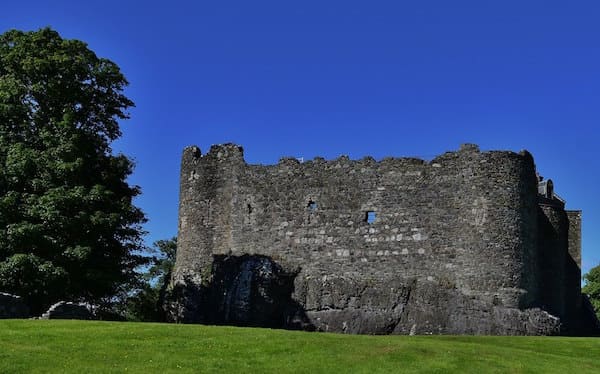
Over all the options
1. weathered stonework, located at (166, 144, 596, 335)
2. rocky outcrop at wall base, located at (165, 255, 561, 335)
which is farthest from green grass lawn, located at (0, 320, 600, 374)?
weathered stonework, located at (166, 144, 596, 335)

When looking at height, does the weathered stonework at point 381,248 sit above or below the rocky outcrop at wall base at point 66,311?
above

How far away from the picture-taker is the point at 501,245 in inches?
1601

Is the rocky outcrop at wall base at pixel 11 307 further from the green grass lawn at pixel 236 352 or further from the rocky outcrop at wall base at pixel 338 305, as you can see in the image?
the rocky outcrop at wall base at pixel 338 305

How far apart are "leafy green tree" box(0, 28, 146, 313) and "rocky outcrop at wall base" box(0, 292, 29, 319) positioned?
3.37 m

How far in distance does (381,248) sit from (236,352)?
1952 cm

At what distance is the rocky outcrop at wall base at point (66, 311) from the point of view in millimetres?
33438

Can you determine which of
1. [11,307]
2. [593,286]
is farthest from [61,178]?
[593,286]

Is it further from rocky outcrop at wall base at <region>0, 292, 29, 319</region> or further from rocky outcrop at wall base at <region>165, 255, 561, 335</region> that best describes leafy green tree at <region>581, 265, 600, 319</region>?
rocky outcrop at wall base at <region>0, 292, 29, 319</region>

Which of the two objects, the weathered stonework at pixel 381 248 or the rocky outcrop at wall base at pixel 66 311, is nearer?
the rocky outcrop at wall base at pixel 66 311

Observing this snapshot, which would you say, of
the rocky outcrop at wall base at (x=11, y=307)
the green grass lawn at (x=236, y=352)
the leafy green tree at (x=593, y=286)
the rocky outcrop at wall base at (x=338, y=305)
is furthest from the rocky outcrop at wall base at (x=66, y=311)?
the leafy green tree at (x=593, y=286)

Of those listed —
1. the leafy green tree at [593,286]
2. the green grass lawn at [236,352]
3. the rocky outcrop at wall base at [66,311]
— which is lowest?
the green grass lawn at [236,352]

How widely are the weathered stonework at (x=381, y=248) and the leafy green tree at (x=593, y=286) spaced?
129 feet

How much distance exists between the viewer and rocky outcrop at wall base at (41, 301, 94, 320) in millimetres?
33438

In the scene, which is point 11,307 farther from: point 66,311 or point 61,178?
point 61,178
